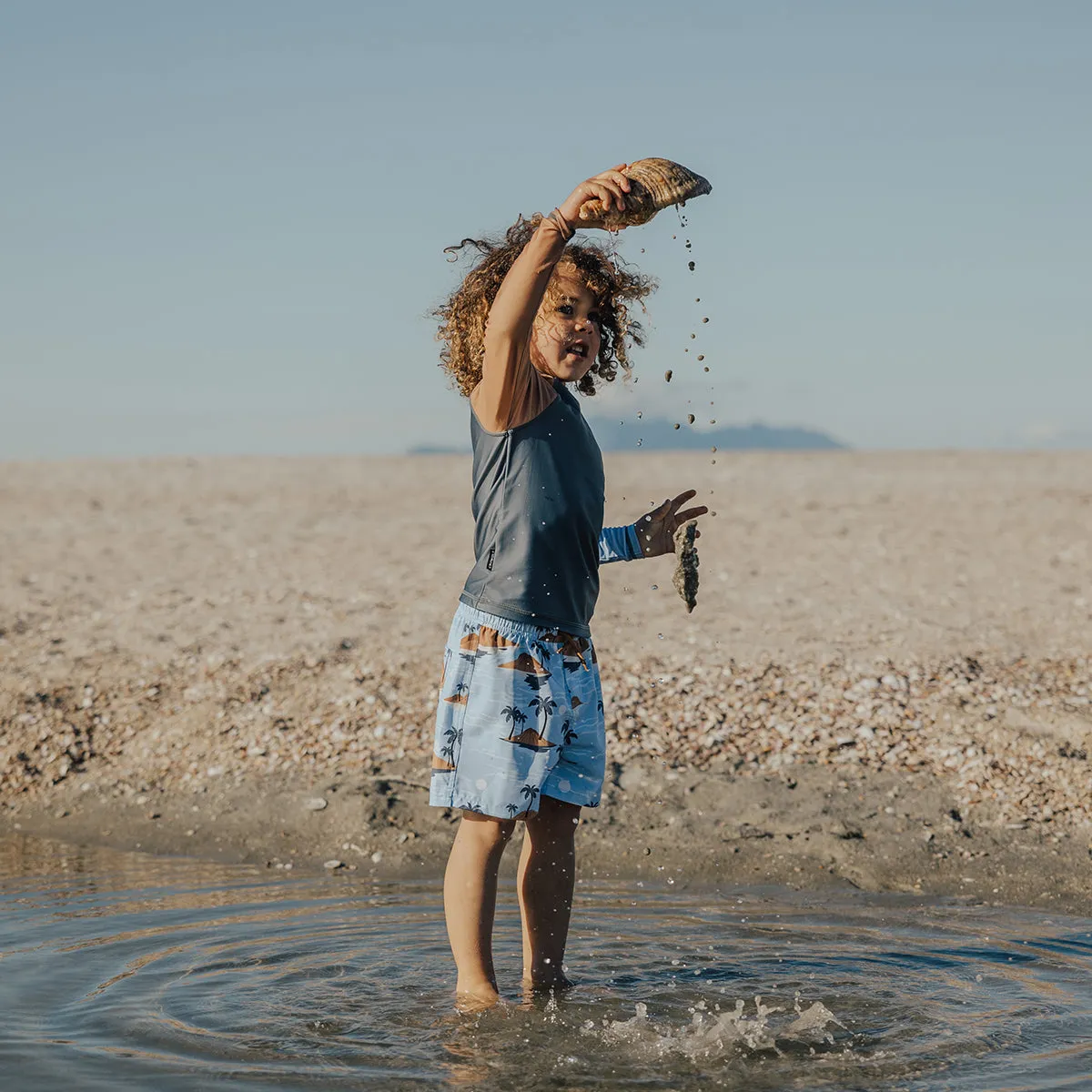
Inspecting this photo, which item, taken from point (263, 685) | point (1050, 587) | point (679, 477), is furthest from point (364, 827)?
point (679, 477)

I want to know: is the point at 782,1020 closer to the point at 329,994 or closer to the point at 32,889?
the point at 329,994

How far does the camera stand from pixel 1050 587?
1162 centimetres

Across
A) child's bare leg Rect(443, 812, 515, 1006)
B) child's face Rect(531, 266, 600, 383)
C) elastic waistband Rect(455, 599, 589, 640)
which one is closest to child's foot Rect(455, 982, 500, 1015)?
child's bare leg Rect(443, 812, 515, 1006)

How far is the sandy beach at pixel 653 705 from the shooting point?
661cm

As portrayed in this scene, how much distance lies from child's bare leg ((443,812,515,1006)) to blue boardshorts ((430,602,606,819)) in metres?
0.11

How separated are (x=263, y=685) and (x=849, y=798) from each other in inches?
143

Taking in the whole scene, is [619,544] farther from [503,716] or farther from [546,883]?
[546,883]

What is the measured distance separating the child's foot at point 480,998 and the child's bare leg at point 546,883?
213 mm

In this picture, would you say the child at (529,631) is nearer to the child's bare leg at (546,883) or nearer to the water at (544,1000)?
the child's bare leg at (546,883)

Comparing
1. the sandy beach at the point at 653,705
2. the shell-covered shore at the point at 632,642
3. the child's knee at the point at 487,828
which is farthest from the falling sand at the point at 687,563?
the shell-covered shore at the point at 632,642

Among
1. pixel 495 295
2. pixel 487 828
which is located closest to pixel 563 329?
pixel 495 295

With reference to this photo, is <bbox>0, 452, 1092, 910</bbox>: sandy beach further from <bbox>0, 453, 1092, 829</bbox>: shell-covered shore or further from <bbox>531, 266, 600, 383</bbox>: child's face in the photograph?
<bbox>531, 266, 600, 383</bbox>: child's face

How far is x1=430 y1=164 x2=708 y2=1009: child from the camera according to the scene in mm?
3953

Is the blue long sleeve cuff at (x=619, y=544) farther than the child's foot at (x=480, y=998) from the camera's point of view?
Yes
